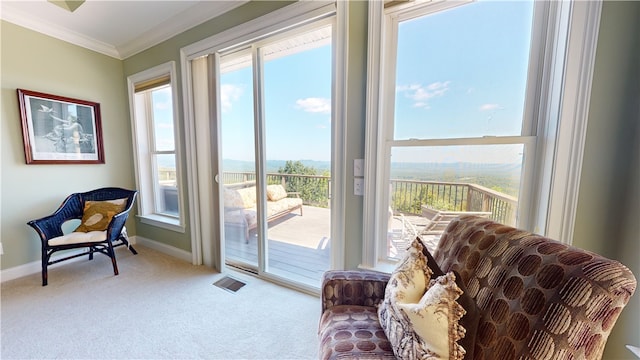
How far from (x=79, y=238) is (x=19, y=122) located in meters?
1.23

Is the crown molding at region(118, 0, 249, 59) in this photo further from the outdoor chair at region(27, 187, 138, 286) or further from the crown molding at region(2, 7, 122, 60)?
the outdoor chair at region(27, 187, 138, 286)

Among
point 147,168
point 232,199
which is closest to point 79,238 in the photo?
point 147,168

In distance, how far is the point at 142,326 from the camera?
1518mm

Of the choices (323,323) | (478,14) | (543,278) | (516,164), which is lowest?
(323,323)

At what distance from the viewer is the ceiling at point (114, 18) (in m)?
1.92

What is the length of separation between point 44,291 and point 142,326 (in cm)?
122

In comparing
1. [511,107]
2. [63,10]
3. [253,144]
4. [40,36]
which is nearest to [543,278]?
[511,107]

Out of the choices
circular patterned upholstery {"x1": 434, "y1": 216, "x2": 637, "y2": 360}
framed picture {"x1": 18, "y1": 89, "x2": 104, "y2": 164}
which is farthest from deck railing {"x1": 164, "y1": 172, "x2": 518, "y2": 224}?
framed picture {"x1": 18, "y1": 89, "x2": 104, "y2": 164}

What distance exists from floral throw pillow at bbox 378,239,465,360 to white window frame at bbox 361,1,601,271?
0.82 metres

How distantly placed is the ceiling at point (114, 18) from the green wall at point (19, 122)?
0.11 metres

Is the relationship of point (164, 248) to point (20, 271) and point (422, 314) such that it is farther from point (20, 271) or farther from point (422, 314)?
point (422, 314)

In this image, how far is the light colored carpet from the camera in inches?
52.8

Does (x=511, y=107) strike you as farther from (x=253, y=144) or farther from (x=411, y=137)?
(x=253, y=144)

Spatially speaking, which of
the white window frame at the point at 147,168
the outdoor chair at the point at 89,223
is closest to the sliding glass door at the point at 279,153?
the white window frame at the point at 147,168
